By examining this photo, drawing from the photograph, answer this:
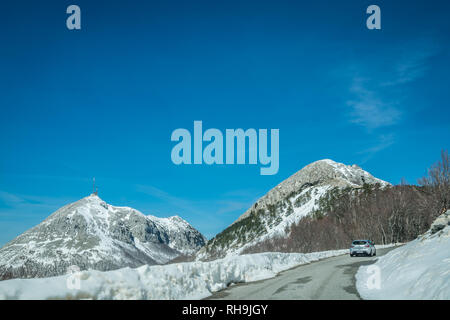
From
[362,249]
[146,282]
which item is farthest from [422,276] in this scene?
[362,249]

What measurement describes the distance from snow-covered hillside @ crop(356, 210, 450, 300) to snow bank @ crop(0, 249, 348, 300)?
570 cm

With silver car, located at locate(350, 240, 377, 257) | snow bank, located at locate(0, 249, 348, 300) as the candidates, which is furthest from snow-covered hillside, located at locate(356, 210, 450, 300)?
silver car, located at locate(350, 240, 377, 257)

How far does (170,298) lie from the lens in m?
11.8

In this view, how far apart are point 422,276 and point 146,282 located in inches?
343

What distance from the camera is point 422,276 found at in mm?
11289

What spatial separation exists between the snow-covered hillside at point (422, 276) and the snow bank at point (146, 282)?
570 cm

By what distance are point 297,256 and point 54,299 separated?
2415 centimetres

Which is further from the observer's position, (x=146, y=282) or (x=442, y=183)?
(x=442, y=183)

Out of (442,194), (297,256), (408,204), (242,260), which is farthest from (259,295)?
(408,204)

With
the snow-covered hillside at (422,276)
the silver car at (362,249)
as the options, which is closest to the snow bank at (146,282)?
the snow-covered hillside at (422,276)

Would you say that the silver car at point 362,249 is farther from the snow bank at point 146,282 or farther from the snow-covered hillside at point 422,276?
the snow bank at point 146,282

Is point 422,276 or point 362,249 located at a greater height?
point 422,276

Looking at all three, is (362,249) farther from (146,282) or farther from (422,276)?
(146,282)
